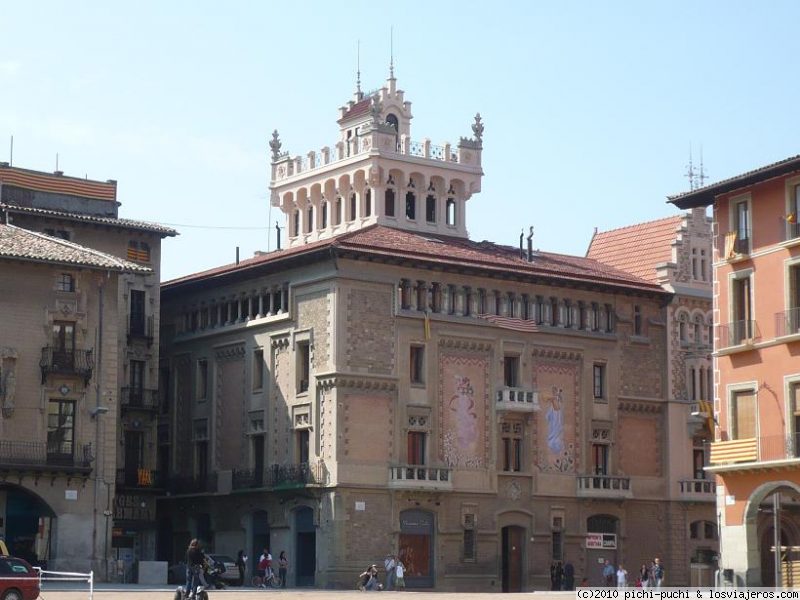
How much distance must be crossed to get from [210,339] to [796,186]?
1370 inches

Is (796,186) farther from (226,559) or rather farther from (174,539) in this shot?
(174,539)

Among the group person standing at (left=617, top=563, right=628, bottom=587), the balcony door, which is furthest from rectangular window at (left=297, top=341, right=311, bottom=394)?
person standing at (left=617, top=563, right=628, bottom=587)

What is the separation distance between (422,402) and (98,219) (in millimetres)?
18084

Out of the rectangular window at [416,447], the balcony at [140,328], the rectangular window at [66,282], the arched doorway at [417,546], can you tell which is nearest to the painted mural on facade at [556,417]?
the rectangular window at [416,447]


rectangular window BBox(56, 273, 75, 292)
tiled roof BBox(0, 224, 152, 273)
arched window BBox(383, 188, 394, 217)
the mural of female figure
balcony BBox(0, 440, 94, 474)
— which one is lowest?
balcony BBox(0, 440, 94, 474)

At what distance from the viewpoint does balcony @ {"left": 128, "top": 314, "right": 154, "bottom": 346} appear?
8375 centimetres

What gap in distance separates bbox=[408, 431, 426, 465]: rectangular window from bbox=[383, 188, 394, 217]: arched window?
15.8 m

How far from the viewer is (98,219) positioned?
8225 centimetres

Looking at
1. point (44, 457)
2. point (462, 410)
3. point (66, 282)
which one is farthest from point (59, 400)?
point (462, 410)

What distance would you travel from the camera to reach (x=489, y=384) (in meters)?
81.9

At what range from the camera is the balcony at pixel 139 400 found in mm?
83000

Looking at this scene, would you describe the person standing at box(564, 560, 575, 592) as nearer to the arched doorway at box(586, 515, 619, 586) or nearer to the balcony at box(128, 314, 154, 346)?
the arched doorway at box(586, 515, 619, 586)

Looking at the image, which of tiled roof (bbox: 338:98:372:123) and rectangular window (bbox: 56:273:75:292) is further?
tiled roof (bbox: 338:98:372:123)

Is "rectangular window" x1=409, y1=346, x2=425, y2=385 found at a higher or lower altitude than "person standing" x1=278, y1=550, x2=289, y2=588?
higher
